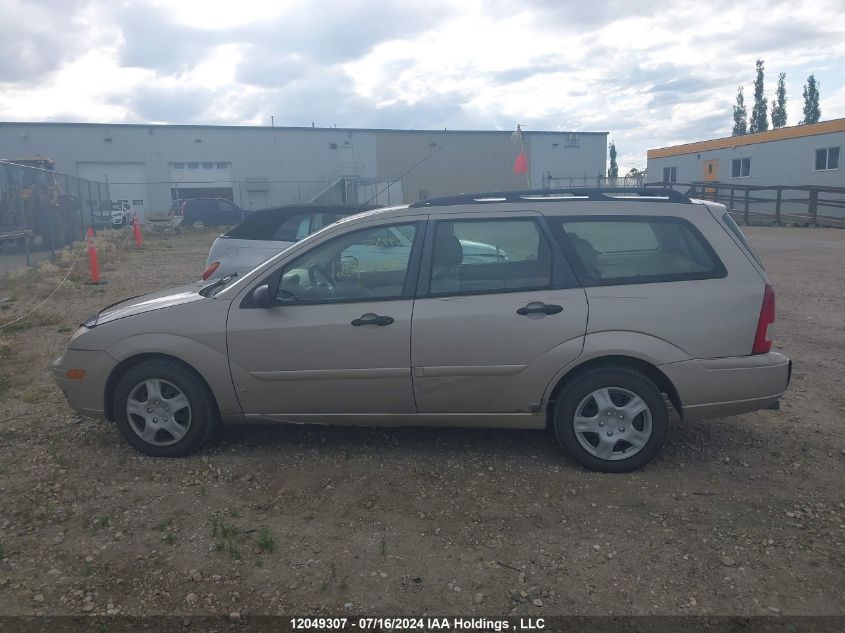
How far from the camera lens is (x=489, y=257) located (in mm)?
4637

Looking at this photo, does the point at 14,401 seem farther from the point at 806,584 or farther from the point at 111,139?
the point at 111,139

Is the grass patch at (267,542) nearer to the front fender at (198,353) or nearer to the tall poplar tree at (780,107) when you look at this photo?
the front fender at (198,353)

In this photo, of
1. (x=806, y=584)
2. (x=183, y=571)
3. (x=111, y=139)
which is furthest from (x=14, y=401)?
(x=111, y=139)

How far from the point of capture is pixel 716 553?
3.54 metres

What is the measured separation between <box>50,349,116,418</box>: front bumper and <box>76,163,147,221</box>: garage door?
3754 cm

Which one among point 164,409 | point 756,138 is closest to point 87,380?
point 164,409

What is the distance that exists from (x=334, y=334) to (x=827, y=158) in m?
30.8

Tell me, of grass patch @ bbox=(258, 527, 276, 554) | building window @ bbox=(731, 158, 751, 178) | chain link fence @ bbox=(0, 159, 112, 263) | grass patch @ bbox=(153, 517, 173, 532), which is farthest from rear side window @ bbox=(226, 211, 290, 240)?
building window @ bbox=(731, 158, 751, 178)

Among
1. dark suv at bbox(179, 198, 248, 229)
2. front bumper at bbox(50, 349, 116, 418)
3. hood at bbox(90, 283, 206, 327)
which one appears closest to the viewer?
front bumper at bbox(50, 349, 116, 418)

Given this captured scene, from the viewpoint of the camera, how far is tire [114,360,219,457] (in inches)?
186

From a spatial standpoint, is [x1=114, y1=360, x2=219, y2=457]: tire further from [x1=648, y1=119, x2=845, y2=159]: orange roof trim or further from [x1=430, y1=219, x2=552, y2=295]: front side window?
[x1=648, y1=119, x2=845, y2=159]: orange roof trim

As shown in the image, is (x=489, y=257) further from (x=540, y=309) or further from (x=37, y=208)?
(x=37, y=208)

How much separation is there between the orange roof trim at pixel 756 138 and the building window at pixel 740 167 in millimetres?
745

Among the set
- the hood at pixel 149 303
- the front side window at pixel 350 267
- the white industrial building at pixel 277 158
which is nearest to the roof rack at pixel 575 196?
the front side window at pixel 350 267
